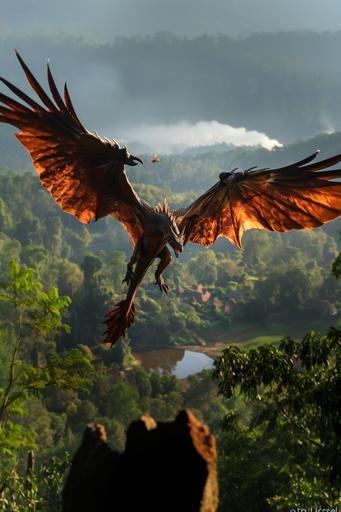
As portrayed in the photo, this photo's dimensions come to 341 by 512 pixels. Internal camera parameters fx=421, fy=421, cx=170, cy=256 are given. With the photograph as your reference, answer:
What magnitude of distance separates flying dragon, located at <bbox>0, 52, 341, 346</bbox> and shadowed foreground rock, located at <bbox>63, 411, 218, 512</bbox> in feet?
6.88

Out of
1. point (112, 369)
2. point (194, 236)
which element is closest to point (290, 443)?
point (194, 236)

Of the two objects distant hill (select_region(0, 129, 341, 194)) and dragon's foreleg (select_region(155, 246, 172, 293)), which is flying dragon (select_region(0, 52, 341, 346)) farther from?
distant hill (select_region(0, 129, 341, 194))

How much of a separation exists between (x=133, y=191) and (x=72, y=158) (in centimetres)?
60

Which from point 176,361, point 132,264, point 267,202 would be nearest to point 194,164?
point 176,361

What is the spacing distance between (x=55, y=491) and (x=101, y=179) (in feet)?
32.0

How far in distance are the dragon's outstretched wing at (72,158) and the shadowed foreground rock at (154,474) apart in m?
2.51

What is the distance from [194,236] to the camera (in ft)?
15.4

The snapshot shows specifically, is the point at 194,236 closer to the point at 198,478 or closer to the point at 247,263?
the point at 198,478

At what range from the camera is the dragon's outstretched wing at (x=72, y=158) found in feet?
10.7

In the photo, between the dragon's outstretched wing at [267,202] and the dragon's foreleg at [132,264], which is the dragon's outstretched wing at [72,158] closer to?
the dragon's foreleg at [132,264]

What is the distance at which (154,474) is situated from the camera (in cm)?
140

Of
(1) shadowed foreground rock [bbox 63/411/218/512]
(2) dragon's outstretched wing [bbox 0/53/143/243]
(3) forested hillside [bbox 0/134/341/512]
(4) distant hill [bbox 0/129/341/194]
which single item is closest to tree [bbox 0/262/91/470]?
(3) forested hillside [bbox 0/134/341/512]

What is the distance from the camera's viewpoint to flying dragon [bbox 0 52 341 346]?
11.0 ft

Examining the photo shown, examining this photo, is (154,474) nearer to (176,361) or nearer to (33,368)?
(33,368)
